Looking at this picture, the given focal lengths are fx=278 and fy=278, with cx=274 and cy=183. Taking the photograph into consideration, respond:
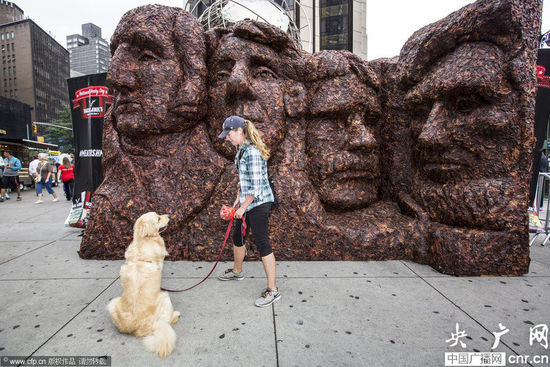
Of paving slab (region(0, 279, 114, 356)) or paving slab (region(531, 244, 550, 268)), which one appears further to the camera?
paving slab (region(531, 244, 550, 268))

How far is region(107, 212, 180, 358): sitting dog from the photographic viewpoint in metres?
2.34

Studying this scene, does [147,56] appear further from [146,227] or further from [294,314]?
[294,314]

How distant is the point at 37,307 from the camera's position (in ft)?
9.71

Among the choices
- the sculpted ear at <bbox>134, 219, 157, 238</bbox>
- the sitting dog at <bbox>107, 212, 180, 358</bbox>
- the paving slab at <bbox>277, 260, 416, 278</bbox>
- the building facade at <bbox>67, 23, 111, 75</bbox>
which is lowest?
the paving slab at <bbox>277, 260, 416, 278</bbox>

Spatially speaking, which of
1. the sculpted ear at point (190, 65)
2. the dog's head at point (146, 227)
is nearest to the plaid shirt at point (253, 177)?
the dog's head at point (146, 227)

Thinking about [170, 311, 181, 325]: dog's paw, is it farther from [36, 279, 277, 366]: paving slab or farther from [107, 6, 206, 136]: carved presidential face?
[107, 6, 206, 136]: carved presidential face

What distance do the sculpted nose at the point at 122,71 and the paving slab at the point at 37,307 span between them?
286 centimetres

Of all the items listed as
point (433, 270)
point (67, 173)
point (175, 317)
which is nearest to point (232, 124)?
point (175, 317)

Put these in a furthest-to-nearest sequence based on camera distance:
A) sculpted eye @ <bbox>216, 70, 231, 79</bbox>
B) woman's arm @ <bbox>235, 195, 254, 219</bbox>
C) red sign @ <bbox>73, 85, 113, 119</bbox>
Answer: red sign @ <bbox>73, 85, 113, 119</bbox>, sculpted eye @ <bbox>216, 70, 231, 79</bbox>, woman's arm @ <bbox>235, 195, 254, 219</bbox>

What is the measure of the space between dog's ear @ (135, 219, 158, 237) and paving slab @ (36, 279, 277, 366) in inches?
35.2

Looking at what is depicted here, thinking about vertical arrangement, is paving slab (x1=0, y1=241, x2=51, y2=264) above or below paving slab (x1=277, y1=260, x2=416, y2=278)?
above

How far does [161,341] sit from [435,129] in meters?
4.13

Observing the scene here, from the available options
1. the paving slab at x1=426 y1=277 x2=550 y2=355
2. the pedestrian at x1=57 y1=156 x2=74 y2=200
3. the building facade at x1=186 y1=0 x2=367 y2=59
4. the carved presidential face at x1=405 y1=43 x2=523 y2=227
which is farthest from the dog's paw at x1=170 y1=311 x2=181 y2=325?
the building facade at x1=186 y1=0 x2=367 y2=59

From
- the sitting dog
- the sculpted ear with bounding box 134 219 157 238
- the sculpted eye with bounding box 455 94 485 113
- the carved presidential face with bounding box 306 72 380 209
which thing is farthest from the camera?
the carved presidential face with bounding box 306 72 380 209
